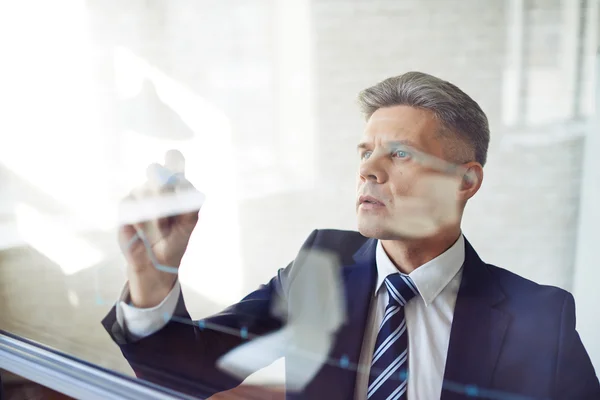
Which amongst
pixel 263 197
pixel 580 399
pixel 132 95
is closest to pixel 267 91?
pixel 263 197

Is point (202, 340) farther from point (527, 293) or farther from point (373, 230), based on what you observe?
point (527, 293)

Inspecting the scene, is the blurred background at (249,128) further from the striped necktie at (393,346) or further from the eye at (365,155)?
the striped necktie at (393,346)

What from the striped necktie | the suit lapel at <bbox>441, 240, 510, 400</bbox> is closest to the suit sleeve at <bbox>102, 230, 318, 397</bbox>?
the striped necktie

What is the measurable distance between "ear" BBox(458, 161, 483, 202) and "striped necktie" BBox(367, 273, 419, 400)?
20 centimetres

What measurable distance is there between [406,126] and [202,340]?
77cm

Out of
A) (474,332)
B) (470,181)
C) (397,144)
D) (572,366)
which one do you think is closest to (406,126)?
(397,144)

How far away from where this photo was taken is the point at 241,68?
1.34 m

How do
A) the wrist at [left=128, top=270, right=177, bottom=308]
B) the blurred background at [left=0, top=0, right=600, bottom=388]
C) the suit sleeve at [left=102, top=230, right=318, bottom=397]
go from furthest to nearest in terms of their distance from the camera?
the wrist at [left=128, top=270, right=177, bottom=308], the suit sleeve at [left=102, top=230, right=318, bottom=397], the blurred background at [left=0, top=0, right=600, bottom=388]

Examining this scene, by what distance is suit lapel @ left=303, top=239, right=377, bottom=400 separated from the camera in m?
1.15

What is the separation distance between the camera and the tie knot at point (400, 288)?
1085 millimetres

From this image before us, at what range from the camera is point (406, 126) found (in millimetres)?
1018

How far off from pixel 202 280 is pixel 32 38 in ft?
3.32

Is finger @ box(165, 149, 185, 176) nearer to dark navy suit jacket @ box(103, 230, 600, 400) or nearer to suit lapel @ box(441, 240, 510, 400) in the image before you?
dark navy suit jacket @ box(103, 230, 600, 400)

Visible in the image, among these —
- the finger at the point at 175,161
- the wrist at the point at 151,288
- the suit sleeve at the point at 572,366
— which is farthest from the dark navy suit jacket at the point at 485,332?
the finger at the point at 175,161
